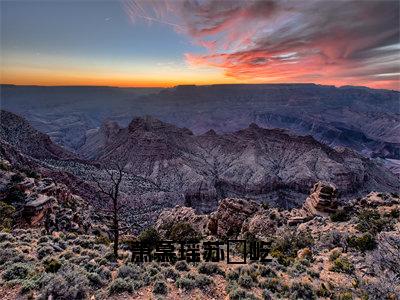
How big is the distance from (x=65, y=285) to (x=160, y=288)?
4.00m

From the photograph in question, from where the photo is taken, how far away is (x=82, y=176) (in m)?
83.5

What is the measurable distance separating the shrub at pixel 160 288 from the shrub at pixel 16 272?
5810 millimetres

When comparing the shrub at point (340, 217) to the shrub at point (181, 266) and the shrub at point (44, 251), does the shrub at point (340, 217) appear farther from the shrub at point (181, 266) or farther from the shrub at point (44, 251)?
the shrub at point (44, 251)

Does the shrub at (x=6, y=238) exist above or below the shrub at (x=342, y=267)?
above

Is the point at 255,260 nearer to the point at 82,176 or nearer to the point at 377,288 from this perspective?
the point at 377,288

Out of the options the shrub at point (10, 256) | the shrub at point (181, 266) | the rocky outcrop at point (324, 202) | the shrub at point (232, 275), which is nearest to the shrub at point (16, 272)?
the shrub at point (10, 256)

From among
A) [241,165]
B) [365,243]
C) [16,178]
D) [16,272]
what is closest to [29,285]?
[16,272]

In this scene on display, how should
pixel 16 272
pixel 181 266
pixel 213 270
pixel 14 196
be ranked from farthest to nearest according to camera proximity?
pixel 14 196, pixel 181 266, pixel 213 270, pixel 16 272

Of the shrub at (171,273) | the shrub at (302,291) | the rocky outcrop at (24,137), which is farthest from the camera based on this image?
the rocky outcrop at (24,137)

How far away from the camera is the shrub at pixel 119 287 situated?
13.2 metres

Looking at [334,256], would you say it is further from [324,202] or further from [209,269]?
[324,202]

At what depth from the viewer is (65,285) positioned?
40.1 ft

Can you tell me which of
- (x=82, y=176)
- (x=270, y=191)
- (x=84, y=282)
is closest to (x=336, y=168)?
(x=270, y=191)

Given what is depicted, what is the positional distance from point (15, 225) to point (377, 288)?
102 feet
